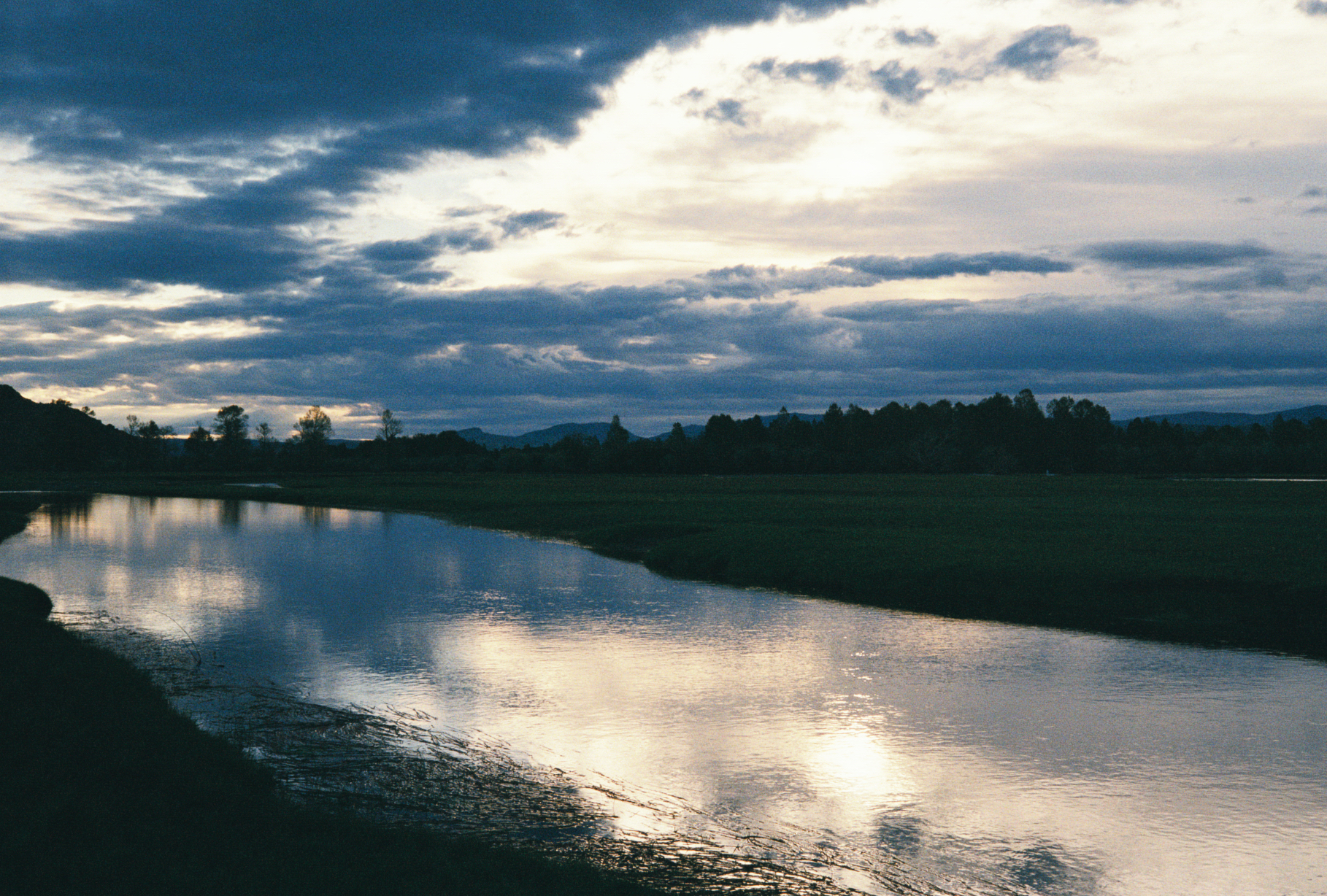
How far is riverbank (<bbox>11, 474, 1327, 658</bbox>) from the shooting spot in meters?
34.2

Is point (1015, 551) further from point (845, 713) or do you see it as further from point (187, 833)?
point (187, 833)

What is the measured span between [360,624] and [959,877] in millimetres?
24016

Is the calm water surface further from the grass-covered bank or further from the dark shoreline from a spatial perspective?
the grass-covered bank

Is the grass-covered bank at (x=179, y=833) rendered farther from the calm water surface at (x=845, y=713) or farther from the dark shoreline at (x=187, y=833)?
the calm water surface at (x=845, y=713)

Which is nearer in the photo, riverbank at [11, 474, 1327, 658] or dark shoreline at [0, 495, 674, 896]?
dark shoreline at [0, 495, 674, 896]

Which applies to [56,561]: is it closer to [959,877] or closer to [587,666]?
[587,666]

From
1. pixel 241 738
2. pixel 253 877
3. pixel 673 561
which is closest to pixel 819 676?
pixel 241 738

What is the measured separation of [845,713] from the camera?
21578 millimetres

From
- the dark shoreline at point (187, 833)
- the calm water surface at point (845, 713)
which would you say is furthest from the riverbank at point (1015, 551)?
the dark shoreline at point (187, 833)

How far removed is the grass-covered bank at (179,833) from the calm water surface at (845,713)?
317 centimetres

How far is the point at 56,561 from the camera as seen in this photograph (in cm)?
4922

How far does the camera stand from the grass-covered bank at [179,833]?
11070 mm

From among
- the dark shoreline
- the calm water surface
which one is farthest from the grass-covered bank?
the calm water surface

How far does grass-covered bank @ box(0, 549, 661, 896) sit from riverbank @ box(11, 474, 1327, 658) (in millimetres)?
26696
